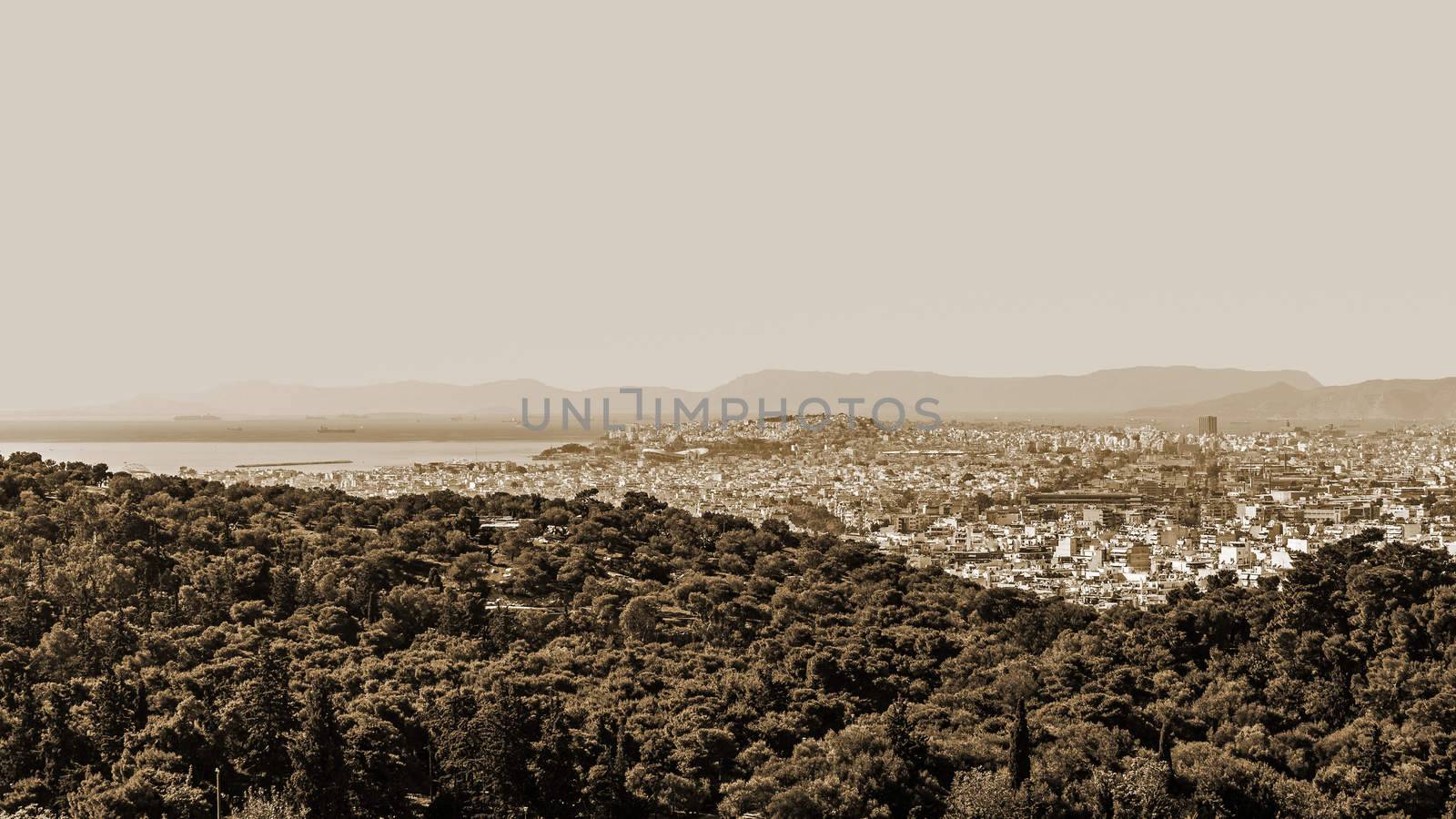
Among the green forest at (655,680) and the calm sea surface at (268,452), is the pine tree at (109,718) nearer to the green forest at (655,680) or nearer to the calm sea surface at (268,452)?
the green forest at (655,680)

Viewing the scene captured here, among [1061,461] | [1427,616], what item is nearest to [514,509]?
[1427,616]

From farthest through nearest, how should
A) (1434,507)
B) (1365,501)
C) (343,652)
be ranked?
(1365,501), (1434,507), (343,652)

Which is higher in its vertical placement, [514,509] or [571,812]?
[514,509]

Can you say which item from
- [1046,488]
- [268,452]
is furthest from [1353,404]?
[268,452]

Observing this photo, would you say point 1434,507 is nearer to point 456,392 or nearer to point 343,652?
point 343,652

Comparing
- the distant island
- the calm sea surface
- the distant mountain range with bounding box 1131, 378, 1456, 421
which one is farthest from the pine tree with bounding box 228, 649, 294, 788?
the distant mountain range with bounding box 1131, 378, 1456, 421

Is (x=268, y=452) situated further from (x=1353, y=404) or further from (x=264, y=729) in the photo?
(x=1353, y=404)

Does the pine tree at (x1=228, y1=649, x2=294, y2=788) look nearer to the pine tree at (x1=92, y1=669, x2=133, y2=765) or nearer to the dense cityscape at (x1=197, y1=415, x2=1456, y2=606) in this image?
the pine tree at (x1=92, y1=669, x2=133, y2=765)
